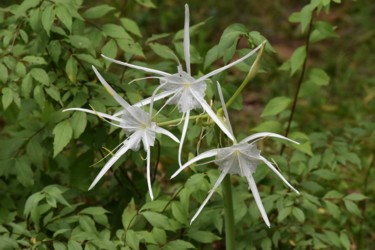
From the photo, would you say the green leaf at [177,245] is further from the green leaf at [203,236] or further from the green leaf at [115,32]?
the green leaf at [115,32]

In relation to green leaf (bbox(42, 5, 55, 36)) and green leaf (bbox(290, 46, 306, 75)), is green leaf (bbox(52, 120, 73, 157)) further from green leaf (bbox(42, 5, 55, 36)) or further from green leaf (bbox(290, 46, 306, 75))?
green leaf (bbox(290, 46, 306, 75))

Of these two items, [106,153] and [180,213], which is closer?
[180,213]

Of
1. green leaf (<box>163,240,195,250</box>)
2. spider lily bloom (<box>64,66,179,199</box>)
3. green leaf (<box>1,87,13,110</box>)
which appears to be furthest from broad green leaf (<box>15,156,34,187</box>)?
spider lily bloom (<box>64,66,179,199</box>)

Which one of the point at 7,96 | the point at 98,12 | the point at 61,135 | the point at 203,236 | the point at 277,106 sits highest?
the point at 98,12

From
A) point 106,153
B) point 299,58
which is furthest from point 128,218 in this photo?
point 299,58

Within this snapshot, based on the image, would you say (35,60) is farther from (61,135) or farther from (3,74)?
(61,135)

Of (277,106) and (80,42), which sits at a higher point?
(80,42)
